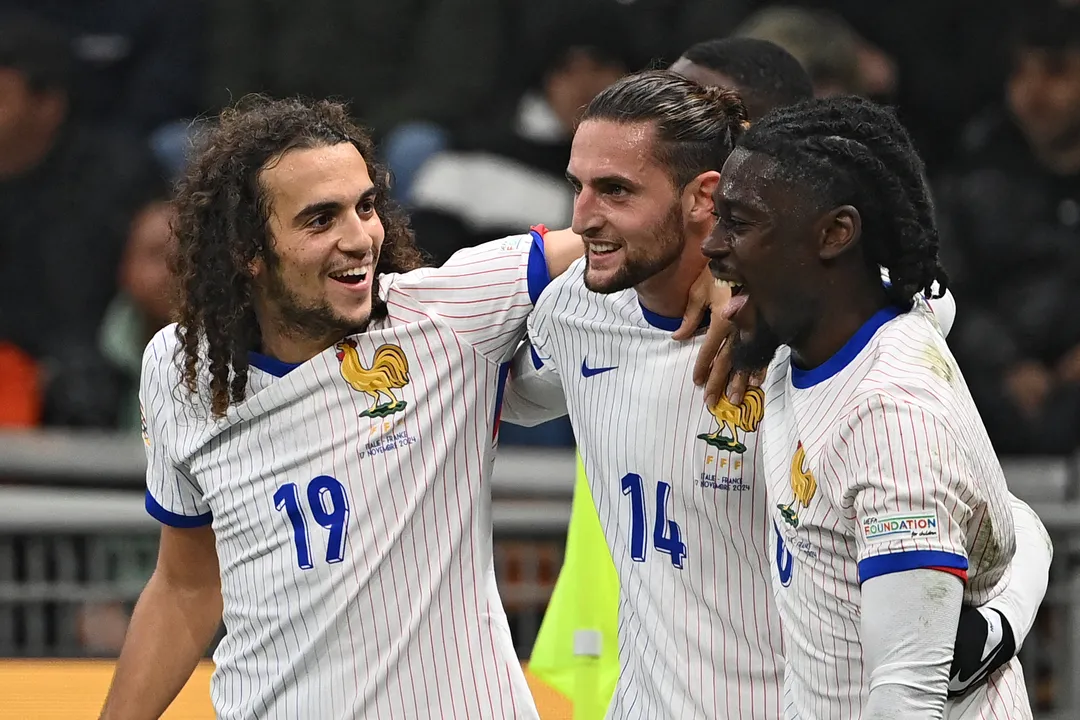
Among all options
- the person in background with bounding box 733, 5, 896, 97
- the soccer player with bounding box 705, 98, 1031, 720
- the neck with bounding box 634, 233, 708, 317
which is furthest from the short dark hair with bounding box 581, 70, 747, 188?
the person in background with bounding box 733, 5, 896, 97

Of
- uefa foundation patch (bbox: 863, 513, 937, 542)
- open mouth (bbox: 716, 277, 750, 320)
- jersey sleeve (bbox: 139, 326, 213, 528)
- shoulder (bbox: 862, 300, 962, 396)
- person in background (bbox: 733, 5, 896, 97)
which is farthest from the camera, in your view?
person in background (bbox: 733, 5, 896, 97)

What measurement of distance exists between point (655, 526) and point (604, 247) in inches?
19.0

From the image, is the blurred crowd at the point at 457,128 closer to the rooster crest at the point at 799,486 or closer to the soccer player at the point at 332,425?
the soccer player at the point at 332,425

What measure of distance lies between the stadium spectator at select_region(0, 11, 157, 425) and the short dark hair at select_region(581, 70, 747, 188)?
3431 mm

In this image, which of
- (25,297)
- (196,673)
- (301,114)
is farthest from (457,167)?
(301,114)

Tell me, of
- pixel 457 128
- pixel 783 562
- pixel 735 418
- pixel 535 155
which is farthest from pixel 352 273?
pixel 457 128

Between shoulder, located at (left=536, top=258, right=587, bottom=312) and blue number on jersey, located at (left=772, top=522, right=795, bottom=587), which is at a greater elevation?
shoulder, located at (left=536, top=258, right=587, bottom=312)

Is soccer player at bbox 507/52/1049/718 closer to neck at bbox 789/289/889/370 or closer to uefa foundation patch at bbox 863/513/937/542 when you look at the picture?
neck at bbox 789/289/889/370

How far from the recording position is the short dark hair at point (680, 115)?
2.93 metres

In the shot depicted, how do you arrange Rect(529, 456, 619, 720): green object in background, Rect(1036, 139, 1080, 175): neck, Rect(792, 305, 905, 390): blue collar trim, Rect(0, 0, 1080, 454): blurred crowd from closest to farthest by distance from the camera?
Rect(792, 305, 905, 390): blue collar trim, Rect(529, 456, 619, 720): green object in background, Rect(0, 0, 1080, 454): blurred crowd, Rect(1036, 139, 1080, 175): neck

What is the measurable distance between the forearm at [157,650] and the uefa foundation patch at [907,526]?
5.30 feet

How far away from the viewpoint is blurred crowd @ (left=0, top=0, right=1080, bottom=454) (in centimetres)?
558

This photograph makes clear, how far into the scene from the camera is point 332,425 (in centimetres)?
305

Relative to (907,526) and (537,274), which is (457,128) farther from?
(907,526)
